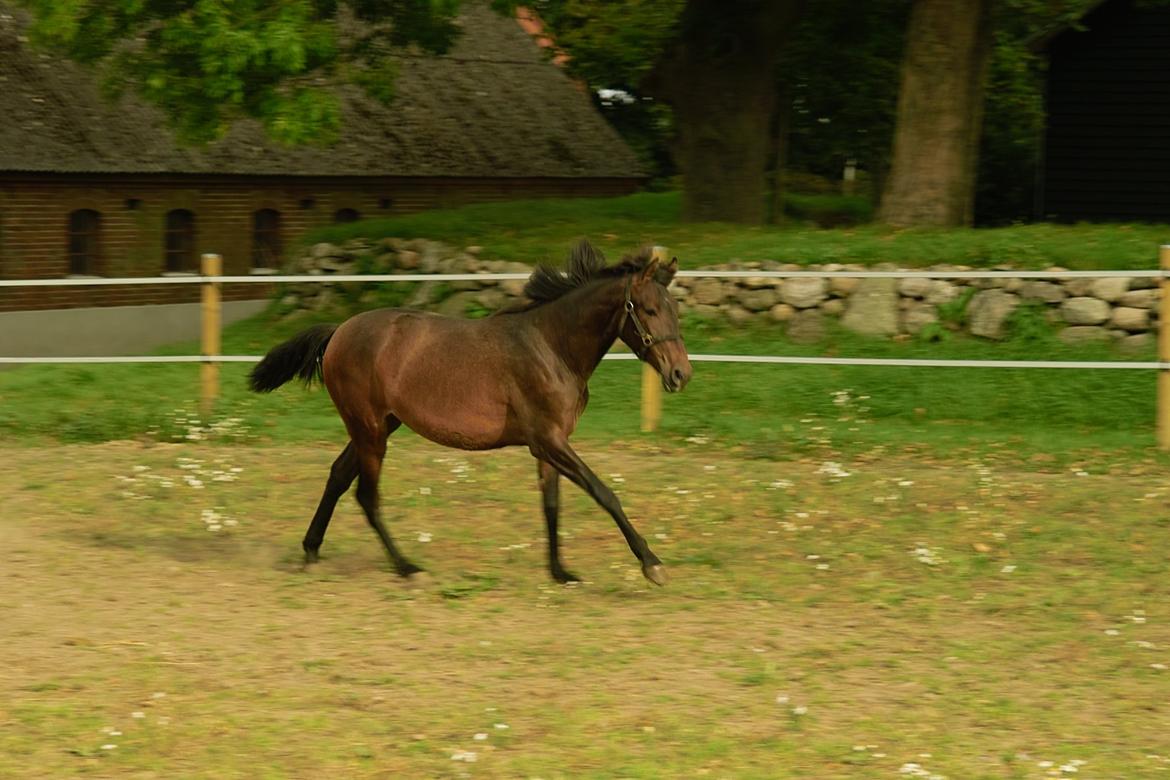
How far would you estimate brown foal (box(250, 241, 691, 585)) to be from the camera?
858 centimetres

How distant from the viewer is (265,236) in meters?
32.3

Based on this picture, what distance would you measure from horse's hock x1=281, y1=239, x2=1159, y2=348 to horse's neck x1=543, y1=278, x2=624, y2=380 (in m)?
5.82

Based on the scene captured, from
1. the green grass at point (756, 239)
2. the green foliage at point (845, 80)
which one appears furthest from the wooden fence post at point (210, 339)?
the green foliage at point (845, 80)

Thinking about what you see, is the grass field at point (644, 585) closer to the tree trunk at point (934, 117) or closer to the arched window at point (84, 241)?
the tree trunk at point (934, 117)

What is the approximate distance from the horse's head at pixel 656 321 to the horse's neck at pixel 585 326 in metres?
0.17

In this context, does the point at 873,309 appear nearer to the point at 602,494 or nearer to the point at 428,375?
the point at 428,375

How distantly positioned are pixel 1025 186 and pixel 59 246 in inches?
743

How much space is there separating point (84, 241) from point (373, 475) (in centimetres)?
2194

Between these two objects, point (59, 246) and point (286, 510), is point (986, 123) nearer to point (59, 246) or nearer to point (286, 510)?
point (59, 246)

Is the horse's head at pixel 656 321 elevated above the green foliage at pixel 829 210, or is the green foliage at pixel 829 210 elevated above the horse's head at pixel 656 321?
the green foliage at pixel 829 210

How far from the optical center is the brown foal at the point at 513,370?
338 inches

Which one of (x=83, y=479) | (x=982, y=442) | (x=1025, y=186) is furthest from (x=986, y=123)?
(x=83, y=479)

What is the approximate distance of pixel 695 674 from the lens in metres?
7.13

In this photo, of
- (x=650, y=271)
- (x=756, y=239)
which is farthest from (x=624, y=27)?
(x=650, y=271)
